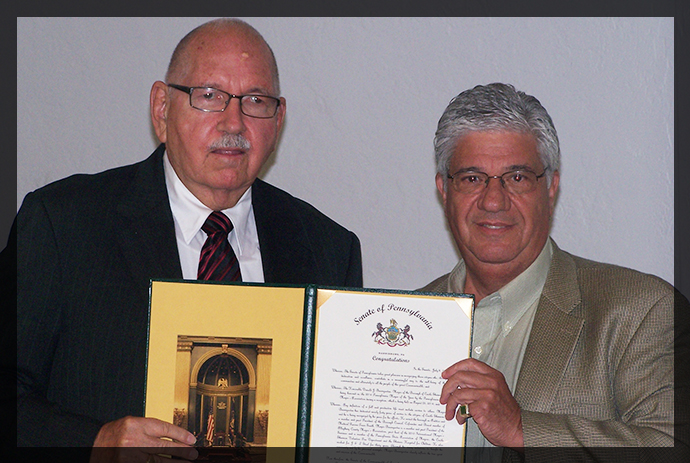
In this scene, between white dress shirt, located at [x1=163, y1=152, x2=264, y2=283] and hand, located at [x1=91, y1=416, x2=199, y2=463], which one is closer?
hand, located at [x1=91, y1=416, x2=199, y2=463]

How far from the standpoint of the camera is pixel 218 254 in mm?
2516

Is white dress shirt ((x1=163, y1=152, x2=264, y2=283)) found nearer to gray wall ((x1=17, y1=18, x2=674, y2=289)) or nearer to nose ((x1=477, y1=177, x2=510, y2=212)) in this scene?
nose ((x1=477, y1=177, x2=510, y2=212))

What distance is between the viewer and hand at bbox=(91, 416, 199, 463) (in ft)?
6.89

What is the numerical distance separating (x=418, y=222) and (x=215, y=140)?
4.78 feet

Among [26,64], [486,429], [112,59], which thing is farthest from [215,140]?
[26,64]

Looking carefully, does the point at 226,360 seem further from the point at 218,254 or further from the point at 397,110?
the point at 397,110

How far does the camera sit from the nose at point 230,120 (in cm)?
244

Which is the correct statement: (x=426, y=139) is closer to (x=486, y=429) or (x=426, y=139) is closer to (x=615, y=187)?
(x=615, y=187)

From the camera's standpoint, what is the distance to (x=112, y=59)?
12.1ft

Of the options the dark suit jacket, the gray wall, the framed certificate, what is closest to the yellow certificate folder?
the framed certificate

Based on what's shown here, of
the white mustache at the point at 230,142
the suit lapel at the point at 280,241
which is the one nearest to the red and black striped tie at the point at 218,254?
the suit lapel at the point at 280,241

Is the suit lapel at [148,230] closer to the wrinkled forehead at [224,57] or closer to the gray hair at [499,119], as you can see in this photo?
the wrinkled forehead at [224,57]

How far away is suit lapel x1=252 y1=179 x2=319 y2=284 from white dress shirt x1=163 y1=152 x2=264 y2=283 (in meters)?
0.04

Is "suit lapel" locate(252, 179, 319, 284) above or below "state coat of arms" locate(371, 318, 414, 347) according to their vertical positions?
above
